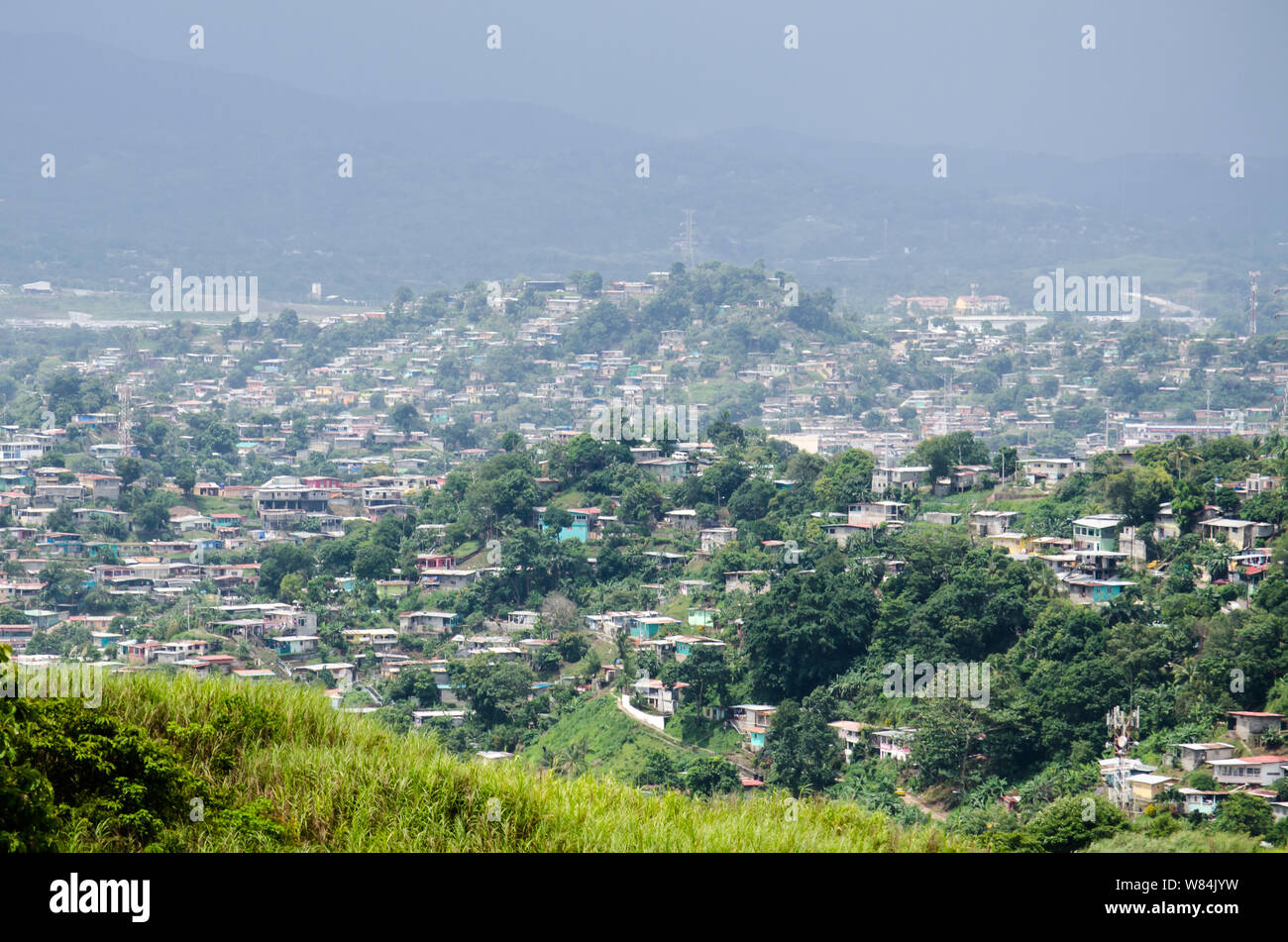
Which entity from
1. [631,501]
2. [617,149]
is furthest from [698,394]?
[617,149]

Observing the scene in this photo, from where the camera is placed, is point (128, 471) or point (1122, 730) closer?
point (1122, 730)

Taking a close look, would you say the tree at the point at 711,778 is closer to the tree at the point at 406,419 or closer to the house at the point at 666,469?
the house at the point at 666,469

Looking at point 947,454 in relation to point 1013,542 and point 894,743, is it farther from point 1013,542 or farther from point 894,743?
point 894,743

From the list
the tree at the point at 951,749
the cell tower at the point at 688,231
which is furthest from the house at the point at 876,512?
the cell tower at the point at 688,231

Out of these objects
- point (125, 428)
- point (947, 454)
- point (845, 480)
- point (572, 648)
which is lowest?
point (572, 648)

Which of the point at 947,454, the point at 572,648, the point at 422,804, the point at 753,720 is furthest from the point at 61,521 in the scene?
the point at 422,804

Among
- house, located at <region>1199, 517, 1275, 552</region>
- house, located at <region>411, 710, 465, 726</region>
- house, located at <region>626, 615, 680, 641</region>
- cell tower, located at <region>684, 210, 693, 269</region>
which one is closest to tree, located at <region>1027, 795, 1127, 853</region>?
house, located at <region>411, 710, 465, 726</region>

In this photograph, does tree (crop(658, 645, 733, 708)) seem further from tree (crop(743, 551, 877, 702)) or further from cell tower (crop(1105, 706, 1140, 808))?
cell tower (crop(1105, 706, 1140, 808))
